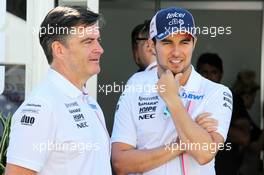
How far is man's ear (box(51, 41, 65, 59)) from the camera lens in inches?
93.4

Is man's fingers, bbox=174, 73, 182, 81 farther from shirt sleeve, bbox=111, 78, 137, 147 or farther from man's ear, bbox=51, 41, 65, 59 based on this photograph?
man's ear, bbox=51, 41, 65, 59

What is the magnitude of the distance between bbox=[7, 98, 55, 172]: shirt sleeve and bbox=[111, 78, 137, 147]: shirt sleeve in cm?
50

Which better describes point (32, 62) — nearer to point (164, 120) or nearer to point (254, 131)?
point (164, 120)

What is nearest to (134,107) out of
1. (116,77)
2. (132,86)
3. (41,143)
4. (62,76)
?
(132,86)

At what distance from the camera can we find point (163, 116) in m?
2.60

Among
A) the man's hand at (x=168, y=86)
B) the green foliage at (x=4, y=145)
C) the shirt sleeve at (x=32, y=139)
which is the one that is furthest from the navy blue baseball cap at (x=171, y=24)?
the green foliage at (x=4, y=145)

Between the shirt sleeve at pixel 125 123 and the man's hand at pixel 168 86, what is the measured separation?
0.19 metres

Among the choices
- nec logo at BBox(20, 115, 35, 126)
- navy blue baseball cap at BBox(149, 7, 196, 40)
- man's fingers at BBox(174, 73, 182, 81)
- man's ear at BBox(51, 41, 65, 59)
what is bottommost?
nec logo at BBox(20, 115, 35, 126)

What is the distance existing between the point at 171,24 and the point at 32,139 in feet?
2.74

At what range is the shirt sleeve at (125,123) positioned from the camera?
2.60 m

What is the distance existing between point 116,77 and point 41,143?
3626mm

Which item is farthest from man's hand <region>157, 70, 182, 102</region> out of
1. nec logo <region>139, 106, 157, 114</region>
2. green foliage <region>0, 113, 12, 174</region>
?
green foliage <region>0, 113, 12, 174</region>

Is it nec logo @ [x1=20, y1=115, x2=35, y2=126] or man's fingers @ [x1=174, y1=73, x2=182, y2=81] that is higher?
man's fingers @ [x1=174, y1=73, x2=182, y2=81]

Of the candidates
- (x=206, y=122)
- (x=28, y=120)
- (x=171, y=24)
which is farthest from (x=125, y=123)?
(x=28, y=120)
